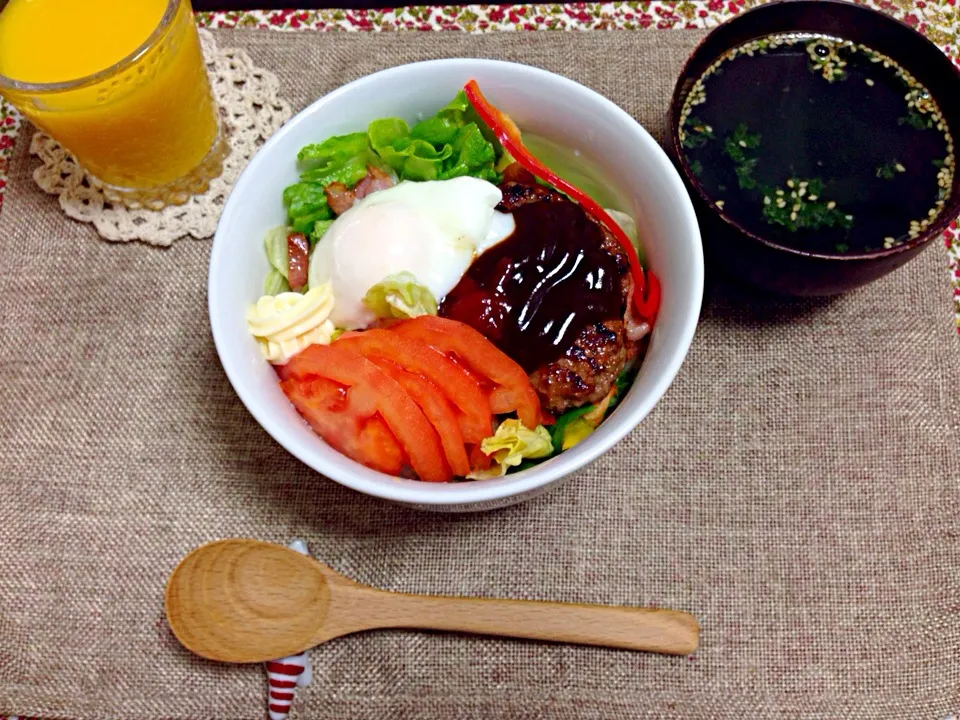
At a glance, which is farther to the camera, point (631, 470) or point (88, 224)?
point (88, 224)

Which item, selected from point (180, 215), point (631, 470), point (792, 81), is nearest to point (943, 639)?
point (631, 470)

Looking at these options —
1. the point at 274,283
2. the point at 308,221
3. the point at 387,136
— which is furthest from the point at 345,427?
the point at 387,136

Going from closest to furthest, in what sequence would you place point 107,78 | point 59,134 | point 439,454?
point 439,454 < point 107,78 < point 59,134

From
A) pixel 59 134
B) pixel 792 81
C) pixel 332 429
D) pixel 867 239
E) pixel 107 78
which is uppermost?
pixel 792 81

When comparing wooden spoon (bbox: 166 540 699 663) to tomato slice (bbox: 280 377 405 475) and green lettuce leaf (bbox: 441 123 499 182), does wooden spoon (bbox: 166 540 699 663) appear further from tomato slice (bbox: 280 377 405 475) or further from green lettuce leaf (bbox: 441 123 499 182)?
green lettuce leaf (bbox: 441 123 499 182)

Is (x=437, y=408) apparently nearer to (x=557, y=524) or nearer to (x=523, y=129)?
(x=557, y=524)

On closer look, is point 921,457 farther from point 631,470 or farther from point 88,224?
point 88,224
